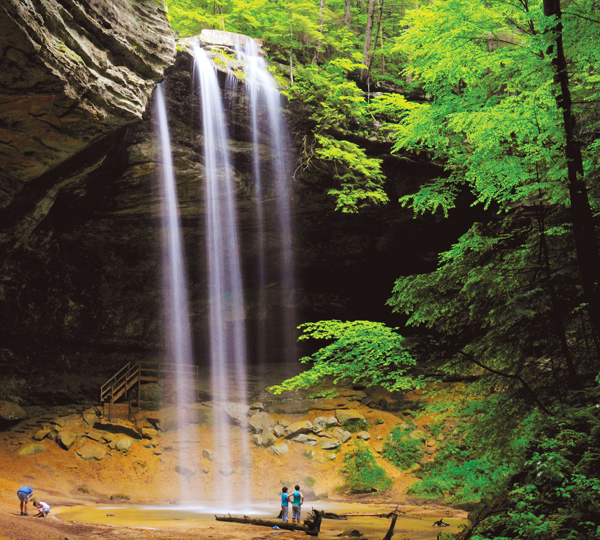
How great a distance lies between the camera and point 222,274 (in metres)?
17.7

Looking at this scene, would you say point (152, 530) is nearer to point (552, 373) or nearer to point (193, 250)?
point (552, 373)

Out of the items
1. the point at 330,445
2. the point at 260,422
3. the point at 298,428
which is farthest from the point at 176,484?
the point at 330,445

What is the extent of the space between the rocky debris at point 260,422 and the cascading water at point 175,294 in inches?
88.2

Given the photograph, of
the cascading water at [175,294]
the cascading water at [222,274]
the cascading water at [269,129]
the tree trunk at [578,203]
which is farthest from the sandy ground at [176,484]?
the cascading water at [269,129]

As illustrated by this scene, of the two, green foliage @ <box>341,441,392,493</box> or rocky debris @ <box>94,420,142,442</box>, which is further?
rocky debris @ <box>94,420,142,442</box>

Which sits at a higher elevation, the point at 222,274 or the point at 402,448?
the point at 222,274

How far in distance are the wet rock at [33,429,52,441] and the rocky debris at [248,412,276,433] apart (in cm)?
648

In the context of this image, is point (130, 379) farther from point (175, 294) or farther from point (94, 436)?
point (175, 294)

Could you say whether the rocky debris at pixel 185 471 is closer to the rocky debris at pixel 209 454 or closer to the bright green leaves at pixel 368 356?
the rocky debris at pixel 209 454

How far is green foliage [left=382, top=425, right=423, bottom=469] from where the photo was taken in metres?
12.9

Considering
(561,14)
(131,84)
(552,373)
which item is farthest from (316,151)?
(552,373)

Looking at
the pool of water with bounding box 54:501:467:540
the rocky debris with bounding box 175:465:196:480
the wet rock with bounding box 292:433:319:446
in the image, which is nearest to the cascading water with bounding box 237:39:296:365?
the wet rock with bounding box 292:433:319:446

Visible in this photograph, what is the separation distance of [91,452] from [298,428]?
21.6 feet

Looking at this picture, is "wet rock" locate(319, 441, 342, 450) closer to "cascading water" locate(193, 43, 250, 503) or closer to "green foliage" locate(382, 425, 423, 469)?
"green foliage" locate(382, 425, 423, 469)
